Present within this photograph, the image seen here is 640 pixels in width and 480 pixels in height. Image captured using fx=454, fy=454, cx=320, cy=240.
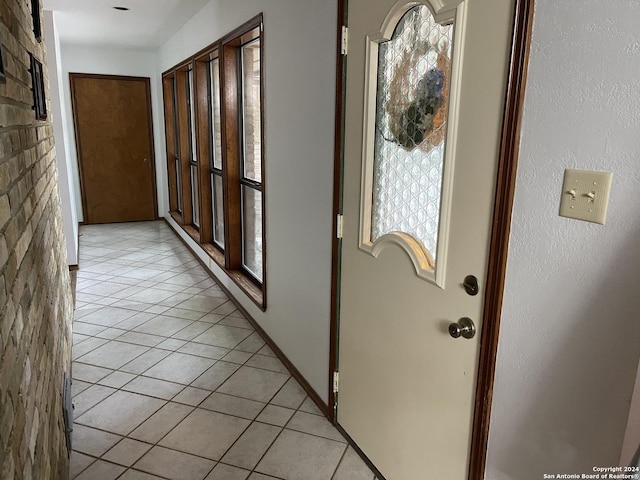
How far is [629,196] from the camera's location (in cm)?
94

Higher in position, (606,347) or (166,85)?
(166,85)

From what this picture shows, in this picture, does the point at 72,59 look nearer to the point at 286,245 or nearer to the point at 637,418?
the point at 286,245

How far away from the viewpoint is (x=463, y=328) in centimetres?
135

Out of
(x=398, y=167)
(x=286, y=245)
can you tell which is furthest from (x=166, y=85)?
(x=398, y=167)

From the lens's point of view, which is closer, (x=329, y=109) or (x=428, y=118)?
(x=428, y=118)

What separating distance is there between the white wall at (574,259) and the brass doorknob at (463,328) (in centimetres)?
10

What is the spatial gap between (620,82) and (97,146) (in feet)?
22.7

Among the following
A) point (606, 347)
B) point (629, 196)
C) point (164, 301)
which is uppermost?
point (629, 196)

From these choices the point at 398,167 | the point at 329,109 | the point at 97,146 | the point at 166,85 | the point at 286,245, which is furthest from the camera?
the point at 97,146

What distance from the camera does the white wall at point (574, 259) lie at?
94 centimetres

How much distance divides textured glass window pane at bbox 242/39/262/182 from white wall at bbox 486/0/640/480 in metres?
2.41

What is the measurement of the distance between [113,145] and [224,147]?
12.8ft

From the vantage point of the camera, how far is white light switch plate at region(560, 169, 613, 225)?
98cm

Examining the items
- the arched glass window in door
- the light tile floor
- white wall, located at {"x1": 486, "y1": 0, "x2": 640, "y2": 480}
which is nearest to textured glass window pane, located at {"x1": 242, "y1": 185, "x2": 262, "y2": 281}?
the light tile floor
